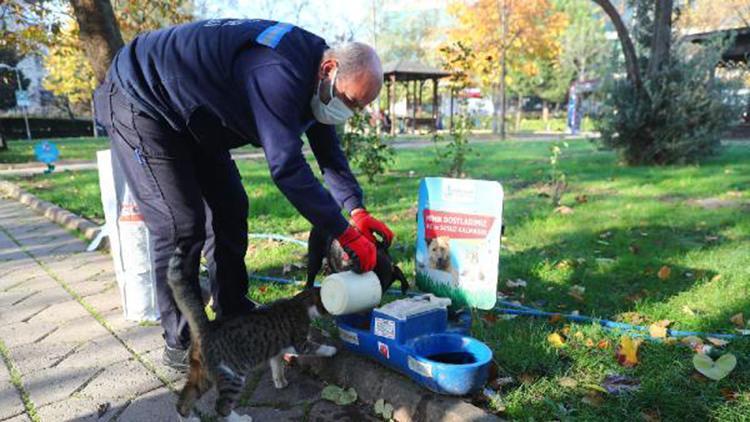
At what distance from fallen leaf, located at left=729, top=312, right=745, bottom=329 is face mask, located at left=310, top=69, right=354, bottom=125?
239cm

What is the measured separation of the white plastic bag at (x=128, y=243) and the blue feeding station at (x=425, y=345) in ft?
4.56

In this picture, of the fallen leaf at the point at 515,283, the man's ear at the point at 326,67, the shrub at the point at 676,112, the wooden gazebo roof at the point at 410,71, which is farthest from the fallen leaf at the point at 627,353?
the wooden gazebo roof at the point at 410,71

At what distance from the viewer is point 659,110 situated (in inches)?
361

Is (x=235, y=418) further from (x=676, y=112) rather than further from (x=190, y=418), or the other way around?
(x=676, y=112)

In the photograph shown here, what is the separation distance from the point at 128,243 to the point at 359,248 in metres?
1.72

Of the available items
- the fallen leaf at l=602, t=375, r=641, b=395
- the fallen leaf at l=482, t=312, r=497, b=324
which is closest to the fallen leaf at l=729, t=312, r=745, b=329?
the fallen leaf at l=602, t=375, r=641, b=395

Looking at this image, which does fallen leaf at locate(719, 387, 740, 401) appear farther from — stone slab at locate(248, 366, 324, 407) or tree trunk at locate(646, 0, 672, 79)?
tree trunk at locate(646, 0, 672, 79)

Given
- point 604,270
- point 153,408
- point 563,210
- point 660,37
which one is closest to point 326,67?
point 153,408

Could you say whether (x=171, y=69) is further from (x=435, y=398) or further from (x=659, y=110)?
(x=659, y=110)

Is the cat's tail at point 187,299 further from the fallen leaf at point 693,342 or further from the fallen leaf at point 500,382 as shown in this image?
the fallen leaf at point 693,342

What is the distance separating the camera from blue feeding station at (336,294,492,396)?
2.14m

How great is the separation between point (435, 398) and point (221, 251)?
4.52 feet

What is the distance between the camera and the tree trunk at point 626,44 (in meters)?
8.21

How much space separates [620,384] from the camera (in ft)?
7.79
